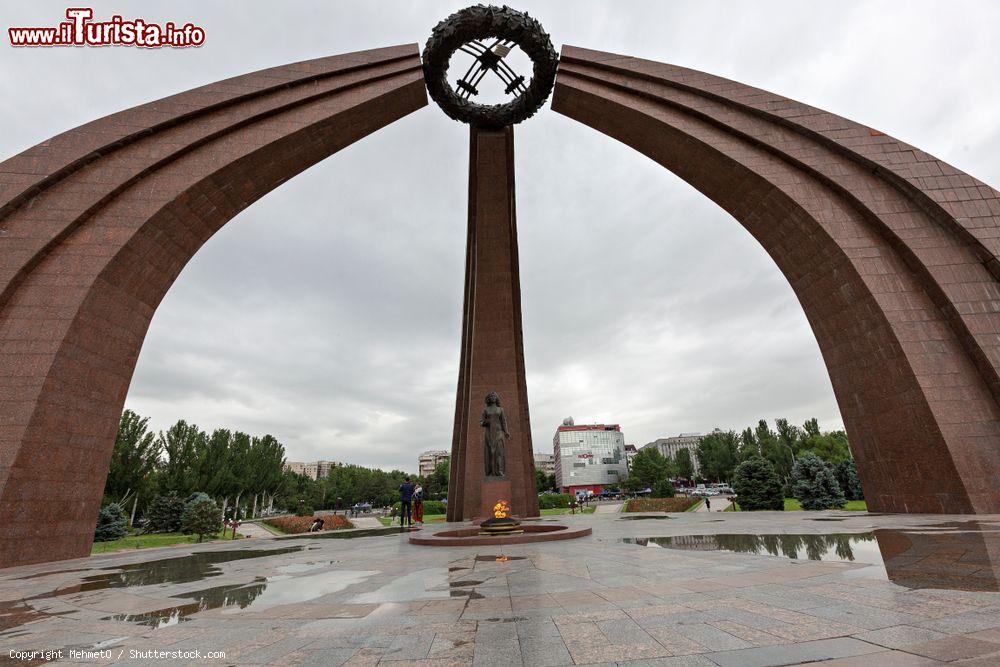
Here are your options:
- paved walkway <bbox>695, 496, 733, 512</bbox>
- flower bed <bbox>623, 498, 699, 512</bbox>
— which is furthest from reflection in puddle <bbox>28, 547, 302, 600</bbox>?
paved walkway <bbox>695, 496, 733, 512</bbox>

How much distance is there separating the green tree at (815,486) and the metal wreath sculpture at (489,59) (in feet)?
56.3

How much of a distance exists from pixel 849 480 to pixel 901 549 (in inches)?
691

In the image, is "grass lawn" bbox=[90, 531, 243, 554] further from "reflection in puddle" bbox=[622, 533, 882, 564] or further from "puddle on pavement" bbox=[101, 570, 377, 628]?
"reflection in puddle" bbox=[622, 533, 882, 564]

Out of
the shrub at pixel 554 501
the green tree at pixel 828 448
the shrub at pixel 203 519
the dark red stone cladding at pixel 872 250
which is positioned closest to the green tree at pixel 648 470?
the green tree at pixel 828 448

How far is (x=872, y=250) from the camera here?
12.2m

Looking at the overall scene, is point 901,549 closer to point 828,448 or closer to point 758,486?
point 758,486

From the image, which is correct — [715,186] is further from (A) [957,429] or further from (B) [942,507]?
(B) [942,507]

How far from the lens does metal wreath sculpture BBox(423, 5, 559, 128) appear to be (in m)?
14.7

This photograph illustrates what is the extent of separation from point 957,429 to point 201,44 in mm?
21041

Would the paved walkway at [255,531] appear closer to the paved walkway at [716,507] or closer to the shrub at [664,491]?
the paved walkway at [716,507]

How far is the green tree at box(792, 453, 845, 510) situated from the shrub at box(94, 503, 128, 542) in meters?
25.4

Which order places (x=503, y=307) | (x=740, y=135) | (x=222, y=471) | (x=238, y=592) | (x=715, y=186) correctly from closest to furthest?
1. (x=238, y=592)
2. (x=740, y=135)
3. (x=715, y=186)
4. (x=503, y=307)
5. (x=222, y=471)

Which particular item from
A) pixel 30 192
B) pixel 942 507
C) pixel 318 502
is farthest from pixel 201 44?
pixel 318 502

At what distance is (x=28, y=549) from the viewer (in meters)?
9.49
